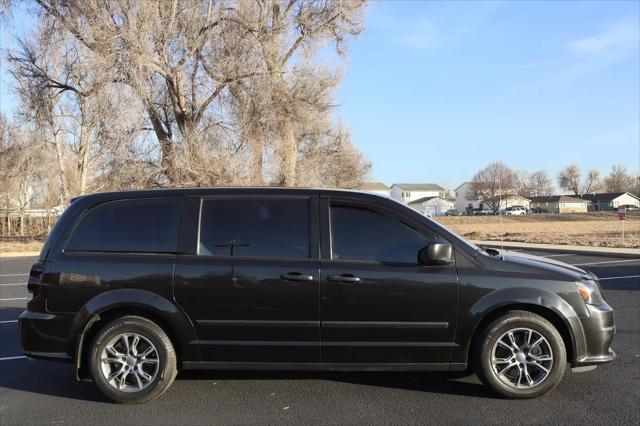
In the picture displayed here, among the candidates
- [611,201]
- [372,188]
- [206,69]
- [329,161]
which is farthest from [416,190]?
[206,69]

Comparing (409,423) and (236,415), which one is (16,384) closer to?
(236,415)

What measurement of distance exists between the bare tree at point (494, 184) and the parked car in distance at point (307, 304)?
10846cm

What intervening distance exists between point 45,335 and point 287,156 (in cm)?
1828

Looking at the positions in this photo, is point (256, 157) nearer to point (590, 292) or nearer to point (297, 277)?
point (297, 277)

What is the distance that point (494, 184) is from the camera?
111 meters

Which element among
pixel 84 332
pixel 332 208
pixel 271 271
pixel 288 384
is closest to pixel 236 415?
pixel 288 384

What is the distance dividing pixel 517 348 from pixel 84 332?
3.75m

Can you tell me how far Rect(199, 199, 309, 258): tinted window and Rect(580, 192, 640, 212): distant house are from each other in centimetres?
13273

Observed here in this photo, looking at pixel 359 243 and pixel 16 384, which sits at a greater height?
pixel 359 243

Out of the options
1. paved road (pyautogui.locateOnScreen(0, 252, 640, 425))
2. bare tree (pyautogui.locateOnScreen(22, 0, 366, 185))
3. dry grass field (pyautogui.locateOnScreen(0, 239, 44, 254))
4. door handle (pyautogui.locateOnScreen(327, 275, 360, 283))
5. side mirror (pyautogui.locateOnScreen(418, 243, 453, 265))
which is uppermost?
bare tree (pyautogui.locateOnScreen(22, 0, 366, 185))

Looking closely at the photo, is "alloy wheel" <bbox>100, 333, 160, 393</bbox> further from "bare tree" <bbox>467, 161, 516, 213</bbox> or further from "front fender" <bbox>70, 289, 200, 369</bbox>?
"bare tree" <bbox>467, 161, 516, 213</bbox>

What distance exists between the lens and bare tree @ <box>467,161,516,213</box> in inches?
4345

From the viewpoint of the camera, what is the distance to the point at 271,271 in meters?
4.48

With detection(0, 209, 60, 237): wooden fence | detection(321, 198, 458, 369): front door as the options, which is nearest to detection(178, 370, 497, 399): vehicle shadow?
detection(321, 198, 458, 369): front door
